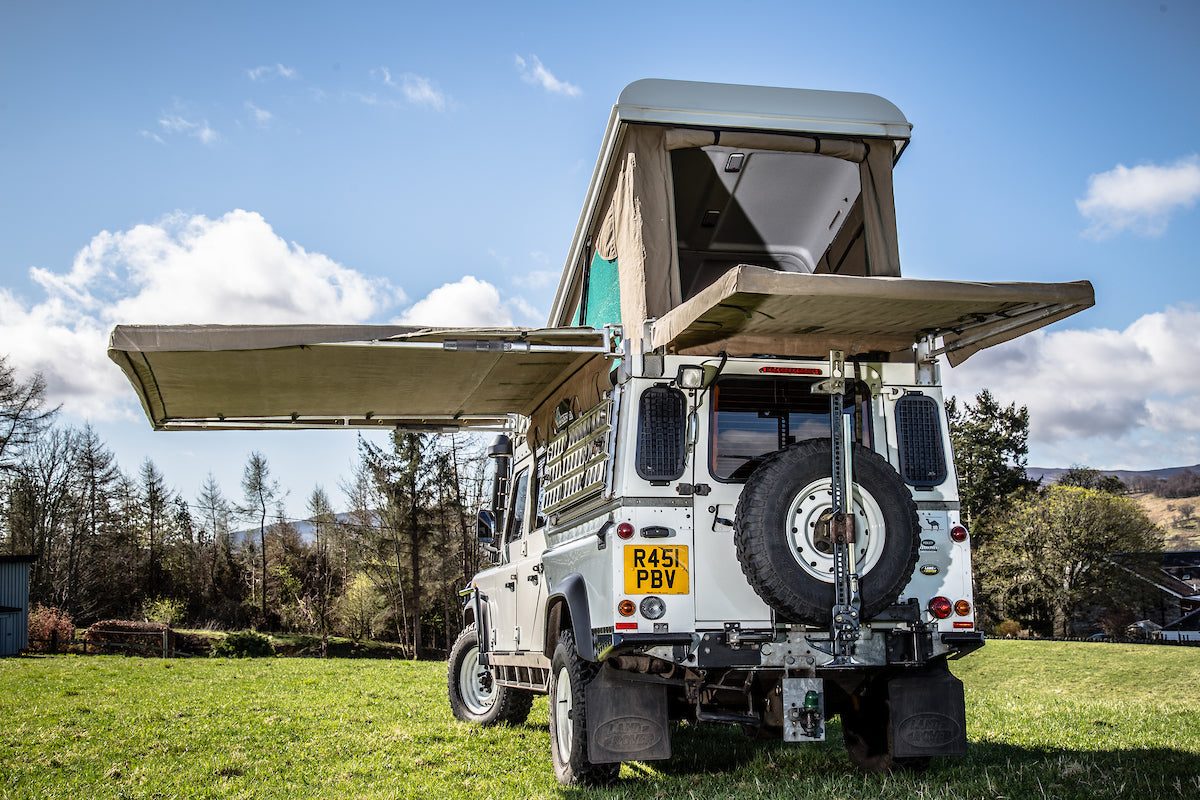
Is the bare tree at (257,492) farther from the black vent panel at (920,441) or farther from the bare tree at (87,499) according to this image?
the black vent panel at (920,441)

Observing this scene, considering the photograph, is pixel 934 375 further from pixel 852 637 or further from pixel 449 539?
pixel 449 539

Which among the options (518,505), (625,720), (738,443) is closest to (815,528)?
(738,443)

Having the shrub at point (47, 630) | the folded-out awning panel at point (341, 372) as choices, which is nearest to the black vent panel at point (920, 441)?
the folded-out awning panel at point (341, 372)

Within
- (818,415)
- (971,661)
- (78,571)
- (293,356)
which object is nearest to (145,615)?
(78,571)

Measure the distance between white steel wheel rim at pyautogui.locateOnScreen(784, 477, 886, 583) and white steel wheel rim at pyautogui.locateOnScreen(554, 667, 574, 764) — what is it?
1.74 metres

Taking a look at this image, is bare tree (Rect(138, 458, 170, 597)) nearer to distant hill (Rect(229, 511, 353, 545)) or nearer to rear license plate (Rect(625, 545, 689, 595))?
distant hill (Rect(229, 511, 353, 545))

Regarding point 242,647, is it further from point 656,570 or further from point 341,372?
point 656,570

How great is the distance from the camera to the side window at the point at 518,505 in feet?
29.0

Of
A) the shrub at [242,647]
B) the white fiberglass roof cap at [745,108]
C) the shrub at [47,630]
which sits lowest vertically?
the shrub at [242,647]

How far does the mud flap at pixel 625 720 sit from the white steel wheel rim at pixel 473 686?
4.44 metres

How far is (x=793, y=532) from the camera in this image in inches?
196

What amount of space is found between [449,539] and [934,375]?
3528 centimetres

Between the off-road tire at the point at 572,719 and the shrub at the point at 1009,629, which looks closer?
the off-road tire at the point at 572,719

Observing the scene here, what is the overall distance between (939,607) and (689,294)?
412cm
